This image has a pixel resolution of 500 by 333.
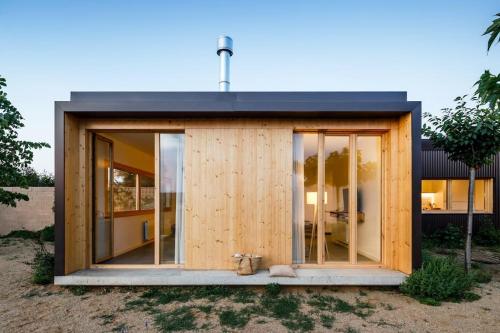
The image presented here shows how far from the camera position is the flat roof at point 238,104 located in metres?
4.15

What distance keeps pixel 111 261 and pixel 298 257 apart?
11.0ft

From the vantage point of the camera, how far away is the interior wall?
18.6ft

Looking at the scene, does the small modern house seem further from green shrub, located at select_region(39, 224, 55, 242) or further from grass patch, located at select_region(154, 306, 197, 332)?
green shrub, located at select_region(39, 224, 55, 242)

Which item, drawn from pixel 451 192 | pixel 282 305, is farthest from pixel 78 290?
pixel 451 192

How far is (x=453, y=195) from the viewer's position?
8.54m

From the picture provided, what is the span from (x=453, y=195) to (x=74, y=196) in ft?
32.7

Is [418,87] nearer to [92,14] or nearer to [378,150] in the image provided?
[378,150]

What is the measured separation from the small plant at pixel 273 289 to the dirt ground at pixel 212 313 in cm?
25

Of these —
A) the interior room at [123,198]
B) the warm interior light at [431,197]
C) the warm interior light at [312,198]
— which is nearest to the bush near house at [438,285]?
the warm interior light at [312,198]

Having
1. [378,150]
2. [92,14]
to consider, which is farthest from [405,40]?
[92,14]

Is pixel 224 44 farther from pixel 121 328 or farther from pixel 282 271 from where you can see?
pixel 121 328

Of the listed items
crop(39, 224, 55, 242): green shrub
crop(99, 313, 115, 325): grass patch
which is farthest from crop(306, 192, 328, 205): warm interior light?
crop(39, 224, 55, 242): green shrub

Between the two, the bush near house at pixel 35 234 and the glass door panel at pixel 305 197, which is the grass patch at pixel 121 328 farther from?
the bush near house at pixel 35 234

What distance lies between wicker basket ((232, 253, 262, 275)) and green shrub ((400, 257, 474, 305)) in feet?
6.94
